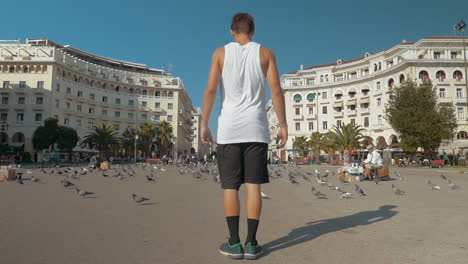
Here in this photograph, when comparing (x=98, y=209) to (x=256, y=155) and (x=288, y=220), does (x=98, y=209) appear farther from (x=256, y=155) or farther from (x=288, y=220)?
(x=256, y=155)

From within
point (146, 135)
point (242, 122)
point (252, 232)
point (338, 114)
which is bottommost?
point (252, 232)

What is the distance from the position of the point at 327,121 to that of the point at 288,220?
61.5 meters

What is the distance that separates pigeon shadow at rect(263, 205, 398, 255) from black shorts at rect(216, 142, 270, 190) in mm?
750

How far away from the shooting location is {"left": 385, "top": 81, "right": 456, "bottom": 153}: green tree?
109 feet

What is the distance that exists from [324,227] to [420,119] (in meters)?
35.1

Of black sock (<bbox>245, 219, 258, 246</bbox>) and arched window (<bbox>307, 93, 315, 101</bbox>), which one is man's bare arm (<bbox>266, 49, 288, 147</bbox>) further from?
arched window (<bbox>307, 93, 315, 101</bbox>)

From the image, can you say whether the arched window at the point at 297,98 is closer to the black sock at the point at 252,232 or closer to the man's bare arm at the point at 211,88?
the man's bare arm at the point at 211,88

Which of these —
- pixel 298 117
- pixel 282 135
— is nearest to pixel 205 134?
pixel 282 135

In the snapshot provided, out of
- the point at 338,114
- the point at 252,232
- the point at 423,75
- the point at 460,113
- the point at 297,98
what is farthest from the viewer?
the point at 297,98

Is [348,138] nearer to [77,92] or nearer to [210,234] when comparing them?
[210,234]

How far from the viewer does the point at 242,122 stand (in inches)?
121

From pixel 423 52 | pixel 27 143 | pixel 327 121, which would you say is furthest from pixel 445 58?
pixel 27 143

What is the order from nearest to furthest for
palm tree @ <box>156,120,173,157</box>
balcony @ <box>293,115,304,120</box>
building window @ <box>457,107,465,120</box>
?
building window @ <box>457,107,465,120</box>, palm tree @ <box>156,120,173,157</box>, balcony @ <box>293,115,304,120</box>

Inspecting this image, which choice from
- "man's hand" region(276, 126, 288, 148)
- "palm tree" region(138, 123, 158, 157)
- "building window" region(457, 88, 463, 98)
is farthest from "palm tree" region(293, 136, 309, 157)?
"man's hand" region(276, 126, 288, 148)
